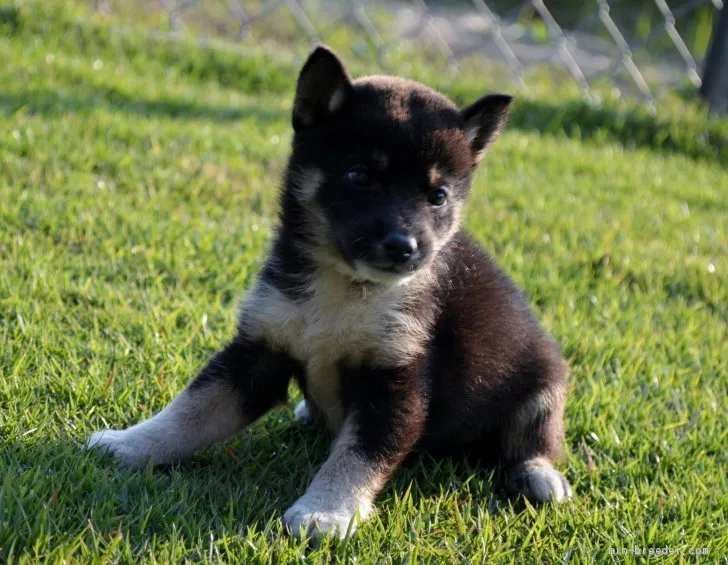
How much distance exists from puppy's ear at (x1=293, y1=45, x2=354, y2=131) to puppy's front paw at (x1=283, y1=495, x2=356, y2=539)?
1.25 meters

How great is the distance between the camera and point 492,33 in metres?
8.77

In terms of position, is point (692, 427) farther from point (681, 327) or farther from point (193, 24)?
point (193, 24)

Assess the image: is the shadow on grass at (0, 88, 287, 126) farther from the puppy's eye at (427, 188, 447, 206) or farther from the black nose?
the black nose

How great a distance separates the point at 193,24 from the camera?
8836 mm

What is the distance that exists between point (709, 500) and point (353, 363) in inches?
53.3

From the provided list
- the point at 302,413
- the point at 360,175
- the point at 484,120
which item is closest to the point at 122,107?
the point at 302,413

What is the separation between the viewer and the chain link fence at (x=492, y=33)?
337 inches

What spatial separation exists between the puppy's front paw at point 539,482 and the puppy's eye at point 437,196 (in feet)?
3.25

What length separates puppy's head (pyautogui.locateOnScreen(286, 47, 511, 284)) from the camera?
2.91 m

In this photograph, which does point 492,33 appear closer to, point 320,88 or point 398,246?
point 320,88

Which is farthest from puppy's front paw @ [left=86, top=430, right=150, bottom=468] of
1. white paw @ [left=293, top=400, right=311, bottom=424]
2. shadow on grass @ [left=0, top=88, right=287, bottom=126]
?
shadow on grass @ [left=0, top=88, right=287, bottom=126]

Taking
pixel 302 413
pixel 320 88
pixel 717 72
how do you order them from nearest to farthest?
pixel 320 88 < pixel 302 413 < pixel 717 72

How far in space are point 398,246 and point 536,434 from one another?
996mm

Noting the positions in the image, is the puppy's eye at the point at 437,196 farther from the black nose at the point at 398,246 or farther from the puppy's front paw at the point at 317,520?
the puppy's front paw at the point at 317,520
